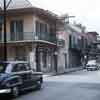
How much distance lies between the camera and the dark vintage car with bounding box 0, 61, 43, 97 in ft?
40.5

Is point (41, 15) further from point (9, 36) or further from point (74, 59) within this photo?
point (74, 59)

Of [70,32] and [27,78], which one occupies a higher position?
[70,32]

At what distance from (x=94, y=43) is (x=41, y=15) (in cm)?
4296

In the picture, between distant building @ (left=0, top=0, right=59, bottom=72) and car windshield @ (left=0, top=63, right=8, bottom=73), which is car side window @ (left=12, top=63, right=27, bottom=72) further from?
distant building @ (left=0, top=0, right=59, bottom=72)

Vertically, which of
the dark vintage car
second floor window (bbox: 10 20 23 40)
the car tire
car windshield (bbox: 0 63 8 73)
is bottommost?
the car tire

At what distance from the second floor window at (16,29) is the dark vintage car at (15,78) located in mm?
18757

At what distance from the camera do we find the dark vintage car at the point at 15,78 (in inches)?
487

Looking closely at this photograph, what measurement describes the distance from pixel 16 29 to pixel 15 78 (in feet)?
72.6

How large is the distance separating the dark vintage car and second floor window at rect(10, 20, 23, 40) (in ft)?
61.5

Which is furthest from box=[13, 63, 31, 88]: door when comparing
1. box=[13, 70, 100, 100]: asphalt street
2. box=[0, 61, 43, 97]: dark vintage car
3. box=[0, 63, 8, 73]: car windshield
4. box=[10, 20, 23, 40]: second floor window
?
box=[10, 20, 23, 40]: second floor window

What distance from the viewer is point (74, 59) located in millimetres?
57500

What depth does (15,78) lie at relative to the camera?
13016 millimetres

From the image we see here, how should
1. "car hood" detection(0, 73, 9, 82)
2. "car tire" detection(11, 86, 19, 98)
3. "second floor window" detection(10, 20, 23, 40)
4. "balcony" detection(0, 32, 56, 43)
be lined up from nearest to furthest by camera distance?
1. "car hood" detection(0, 73, 9, 82)
2. "car tire" detection(11, 86, 19, 98)
3. "balcony" detection(0, 32, 56, 43)
4. "second floor window" detection(10, 20, 23, 40)

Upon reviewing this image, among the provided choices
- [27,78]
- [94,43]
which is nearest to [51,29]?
[27,78]
